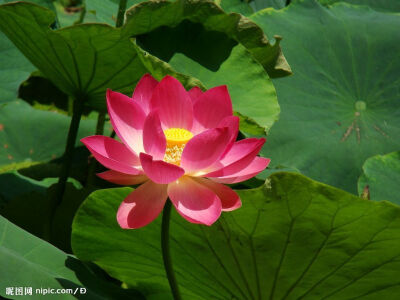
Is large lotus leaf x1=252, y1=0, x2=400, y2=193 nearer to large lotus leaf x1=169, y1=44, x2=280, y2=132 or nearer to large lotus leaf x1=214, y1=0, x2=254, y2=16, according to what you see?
large lotus leaf x1=214, y1=0, x2=254, y2=16

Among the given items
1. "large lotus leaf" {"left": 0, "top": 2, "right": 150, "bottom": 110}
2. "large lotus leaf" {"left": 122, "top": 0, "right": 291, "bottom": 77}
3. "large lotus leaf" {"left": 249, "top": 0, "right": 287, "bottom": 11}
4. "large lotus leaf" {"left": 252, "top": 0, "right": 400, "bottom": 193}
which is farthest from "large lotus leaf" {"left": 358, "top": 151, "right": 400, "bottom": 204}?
"large lotus leaf" {"left": 249, "top": 0, "right": 287, "bottom": 11}

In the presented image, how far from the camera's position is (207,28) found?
138 cm

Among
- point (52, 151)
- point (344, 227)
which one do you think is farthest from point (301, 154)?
point (52, 151)

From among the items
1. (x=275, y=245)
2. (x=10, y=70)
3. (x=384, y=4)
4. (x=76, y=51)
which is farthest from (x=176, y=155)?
(x=384, y=4)

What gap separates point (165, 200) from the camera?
0.77 metres

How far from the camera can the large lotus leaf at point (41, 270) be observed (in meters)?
0.88

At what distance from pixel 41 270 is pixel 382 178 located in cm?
77

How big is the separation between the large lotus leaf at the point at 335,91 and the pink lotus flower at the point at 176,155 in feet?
2.40

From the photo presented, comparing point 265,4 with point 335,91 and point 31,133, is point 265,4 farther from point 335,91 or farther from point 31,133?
point 31,133

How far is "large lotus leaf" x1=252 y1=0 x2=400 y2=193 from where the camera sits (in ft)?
5.19

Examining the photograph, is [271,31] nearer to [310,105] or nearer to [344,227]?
[310,105]

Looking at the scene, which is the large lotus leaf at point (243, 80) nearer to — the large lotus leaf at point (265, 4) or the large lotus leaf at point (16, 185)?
the large lotus leaf at point (16, 185)

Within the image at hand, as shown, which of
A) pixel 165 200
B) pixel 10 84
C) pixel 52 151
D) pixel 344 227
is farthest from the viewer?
pixel 52 151

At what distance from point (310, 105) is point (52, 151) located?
842 millimetres
